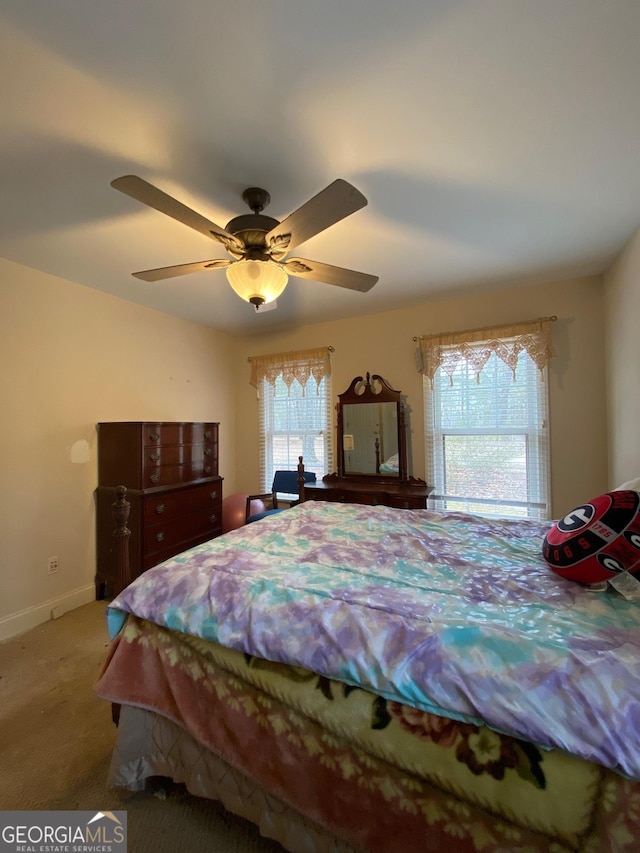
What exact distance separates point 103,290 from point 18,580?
90.2 inches

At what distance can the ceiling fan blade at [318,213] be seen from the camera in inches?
47.8

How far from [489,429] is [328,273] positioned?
2099 millimetres

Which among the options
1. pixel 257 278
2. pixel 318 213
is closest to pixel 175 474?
pixel 257 278

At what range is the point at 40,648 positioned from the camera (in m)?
2.20

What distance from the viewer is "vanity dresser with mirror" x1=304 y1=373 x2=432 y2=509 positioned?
3.22m

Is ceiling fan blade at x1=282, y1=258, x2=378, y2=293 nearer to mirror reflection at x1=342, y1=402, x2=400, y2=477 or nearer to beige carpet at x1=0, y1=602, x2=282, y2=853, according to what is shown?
mirror reflection at x1=342, y1=402, x2=400, y2=477

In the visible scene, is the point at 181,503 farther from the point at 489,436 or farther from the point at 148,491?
the point at 489,436

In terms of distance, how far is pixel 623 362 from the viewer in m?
2.31

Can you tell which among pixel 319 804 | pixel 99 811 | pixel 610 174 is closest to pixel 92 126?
pixel 610 174

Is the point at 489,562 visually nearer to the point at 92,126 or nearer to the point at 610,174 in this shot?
the point at 610,174

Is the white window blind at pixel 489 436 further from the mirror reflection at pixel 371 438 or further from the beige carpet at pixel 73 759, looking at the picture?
the beige carpet at pixel 73 759

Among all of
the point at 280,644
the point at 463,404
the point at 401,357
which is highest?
the point at 401,357

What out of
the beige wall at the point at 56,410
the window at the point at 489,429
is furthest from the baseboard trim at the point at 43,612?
the window at the point at 489,429

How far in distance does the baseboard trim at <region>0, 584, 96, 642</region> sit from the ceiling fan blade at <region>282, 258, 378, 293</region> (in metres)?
2.90
